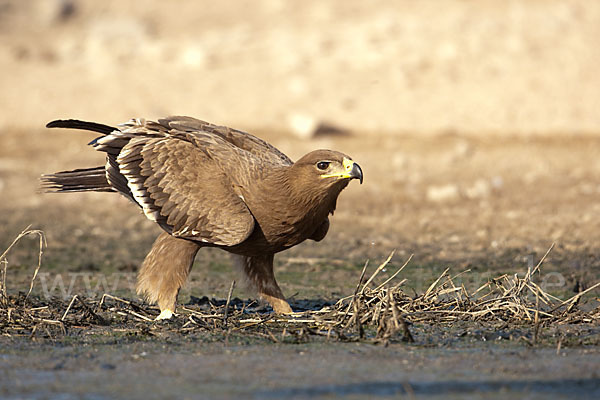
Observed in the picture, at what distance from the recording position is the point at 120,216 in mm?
12219

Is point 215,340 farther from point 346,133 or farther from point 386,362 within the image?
point 346,133

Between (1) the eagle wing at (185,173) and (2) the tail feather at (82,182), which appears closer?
(1) the eagle wing at (185,173)

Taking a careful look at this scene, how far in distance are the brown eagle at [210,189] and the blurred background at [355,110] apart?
107cm

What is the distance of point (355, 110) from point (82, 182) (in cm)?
934

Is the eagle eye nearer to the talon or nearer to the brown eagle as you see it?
the brown eagle

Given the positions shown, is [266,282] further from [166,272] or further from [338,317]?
[338,317]

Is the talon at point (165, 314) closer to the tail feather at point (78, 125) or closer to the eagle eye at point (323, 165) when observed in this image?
the eagle eye at point (323, 165)

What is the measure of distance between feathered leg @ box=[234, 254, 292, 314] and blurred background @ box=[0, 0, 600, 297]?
0.81m

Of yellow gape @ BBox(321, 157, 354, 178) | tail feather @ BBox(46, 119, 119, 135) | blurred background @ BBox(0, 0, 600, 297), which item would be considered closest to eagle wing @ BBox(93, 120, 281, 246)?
tail feather @ BBox(46, 119, 119, 135)

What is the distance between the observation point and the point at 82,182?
307 inches

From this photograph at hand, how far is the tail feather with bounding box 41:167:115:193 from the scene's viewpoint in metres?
7.79

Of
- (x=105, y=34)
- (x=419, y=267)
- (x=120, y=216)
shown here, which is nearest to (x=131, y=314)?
(x=419, y=267)

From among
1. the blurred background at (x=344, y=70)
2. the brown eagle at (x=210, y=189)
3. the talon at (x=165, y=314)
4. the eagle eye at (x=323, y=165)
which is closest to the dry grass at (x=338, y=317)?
the talon at (x=165, y=314)

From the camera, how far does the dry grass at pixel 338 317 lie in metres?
6.20
